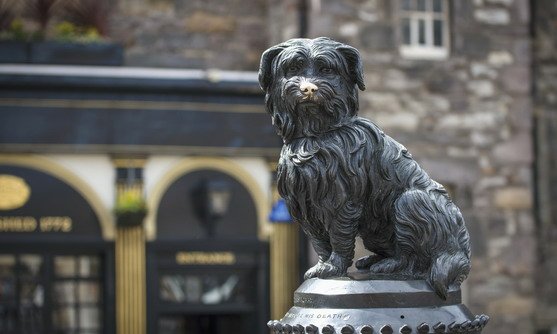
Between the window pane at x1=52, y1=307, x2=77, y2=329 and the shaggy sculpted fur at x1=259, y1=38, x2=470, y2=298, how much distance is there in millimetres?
9013

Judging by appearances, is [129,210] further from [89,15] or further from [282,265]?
[89,15]

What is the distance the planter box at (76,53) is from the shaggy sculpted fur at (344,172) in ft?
29.9

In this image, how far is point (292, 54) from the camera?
15.7ft

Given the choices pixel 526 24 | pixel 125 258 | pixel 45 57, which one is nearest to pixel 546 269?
pixel 526 24

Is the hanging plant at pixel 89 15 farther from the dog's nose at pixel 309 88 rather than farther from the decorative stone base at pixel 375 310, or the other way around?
the decorative stone base at pixel 375 310

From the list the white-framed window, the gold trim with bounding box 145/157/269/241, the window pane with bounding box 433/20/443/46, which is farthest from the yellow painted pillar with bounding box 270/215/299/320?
the window pane with bounding box 433/20/443/46

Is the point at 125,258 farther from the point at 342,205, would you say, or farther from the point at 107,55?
the point at 342,205

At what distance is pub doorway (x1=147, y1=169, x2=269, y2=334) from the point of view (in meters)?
13.8

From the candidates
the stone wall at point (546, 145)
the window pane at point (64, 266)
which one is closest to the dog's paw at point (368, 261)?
the window pane at point (64, 266)

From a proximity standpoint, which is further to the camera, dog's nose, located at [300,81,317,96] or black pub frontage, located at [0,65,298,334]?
black pub frontage, located at [0,65,298,334]

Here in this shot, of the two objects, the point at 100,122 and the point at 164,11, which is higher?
the point at 164,11

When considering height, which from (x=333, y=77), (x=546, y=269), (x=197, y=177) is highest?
(x=333, y=77)

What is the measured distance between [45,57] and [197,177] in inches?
77.7

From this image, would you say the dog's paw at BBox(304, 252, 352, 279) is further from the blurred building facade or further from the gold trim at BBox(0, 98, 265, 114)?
the gold trim at BBox(0, 98, 265, 114)
